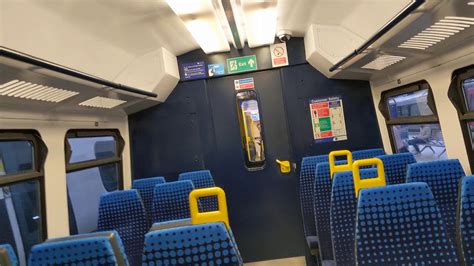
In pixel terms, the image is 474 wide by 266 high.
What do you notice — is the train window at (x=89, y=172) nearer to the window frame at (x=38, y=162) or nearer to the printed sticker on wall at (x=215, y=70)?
the window frame at (x=38, y=162)

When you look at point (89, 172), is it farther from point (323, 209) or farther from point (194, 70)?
point (323, 209)

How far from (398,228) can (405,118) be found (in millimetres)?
2667

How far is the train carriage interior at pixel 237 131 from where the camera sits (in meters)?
1.46

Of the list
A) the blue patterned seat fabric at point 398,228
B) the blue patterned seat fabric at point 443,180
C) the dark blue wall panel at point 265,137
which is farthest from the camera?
the dark blue wall panel at point 265,137

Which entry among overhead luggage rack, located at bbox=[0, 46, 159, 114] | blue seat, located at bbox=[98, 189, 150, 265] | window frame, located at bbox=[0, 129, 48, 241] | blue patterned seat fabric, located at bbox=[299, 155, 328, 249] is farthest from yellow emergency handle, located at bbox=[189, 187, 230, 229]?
blue patterned seat fabric, located at bbox=[299, 155, 328, 249]

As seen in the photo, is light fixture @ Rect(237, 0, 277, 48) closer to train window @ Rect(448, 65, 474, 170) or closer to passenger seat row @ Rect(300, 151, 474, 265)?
passenger seat row @ Rect(300, 151, 474, 265)

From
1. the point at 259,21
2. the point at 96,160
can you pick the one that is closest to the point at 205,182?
the point at 96,160

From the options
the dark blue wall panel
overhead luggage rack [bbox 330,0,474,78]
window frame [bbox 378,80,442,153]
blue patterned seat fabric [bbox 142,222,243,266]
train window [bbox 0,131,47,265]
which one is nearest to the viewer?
blue patterned seat fabric [bbox 142,222,243,266]

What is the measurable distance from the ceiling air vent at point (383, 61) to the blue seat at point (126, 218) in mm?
2612

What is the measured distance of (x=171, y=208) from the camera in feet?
9.48

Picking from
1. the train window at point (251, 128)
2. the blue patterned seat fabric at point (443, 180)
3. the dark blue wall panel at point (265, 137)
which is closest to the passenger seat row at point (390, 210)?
the blue patterned seat fabric at point (443, 180)

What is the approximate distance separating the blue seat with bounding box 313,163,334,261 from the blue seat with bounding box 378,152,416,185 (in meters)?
0.59

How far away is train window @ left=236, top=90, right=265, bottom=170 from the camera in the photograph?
14.9ft

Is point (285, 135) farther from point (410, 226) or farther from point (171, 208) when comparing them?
point (410, 226)
